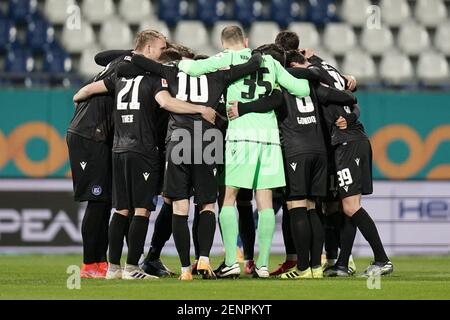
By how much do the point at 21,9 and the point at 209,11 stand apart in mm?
3030

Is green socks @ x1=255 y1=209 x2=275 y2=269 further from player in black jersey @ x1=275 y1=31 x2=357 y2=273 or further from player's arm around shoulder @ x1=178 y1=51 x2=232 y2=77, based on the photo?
player's arm around shoulder @ x1=178 y1=51 x2=232 y2=77

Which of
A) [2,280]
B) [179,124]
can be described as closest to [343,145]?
[179,124]

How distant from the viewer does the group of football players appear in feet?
32.1

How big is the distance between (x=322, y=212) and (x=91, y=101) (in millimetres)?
2594

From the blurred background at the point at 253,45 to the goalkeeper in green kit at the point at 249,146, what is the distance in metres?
5.69

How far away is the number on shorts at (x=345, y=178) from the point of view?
10.5 m

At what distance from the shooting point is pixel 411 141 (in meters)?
16.3

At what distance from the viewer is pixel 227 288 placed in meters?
8.65

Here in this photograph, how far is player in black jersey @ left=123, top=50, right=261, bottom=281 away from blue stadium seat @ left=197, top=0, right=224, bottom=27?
844 cm

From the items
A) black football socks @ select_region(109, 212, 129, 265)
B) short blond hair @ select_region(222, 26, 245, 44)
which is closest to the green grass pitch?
black football socks @ select_region(109, 212, 129, 265)

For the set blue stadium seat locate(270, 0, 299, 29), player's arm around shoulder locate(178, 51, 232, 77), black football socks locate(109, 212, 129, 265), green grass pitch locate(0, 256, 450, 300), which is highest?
blue stadium seat locate(270, 0, 299, 29)

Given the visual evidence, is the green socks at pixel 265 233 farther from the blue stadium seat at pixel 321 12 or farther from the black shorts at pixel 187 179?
the blue stadium seat at pixel 321 12

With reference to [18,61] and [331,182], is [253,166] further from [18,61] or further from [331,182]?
[18,61]

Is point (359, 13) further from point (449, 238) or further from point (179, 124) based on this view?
point (179, 124)
